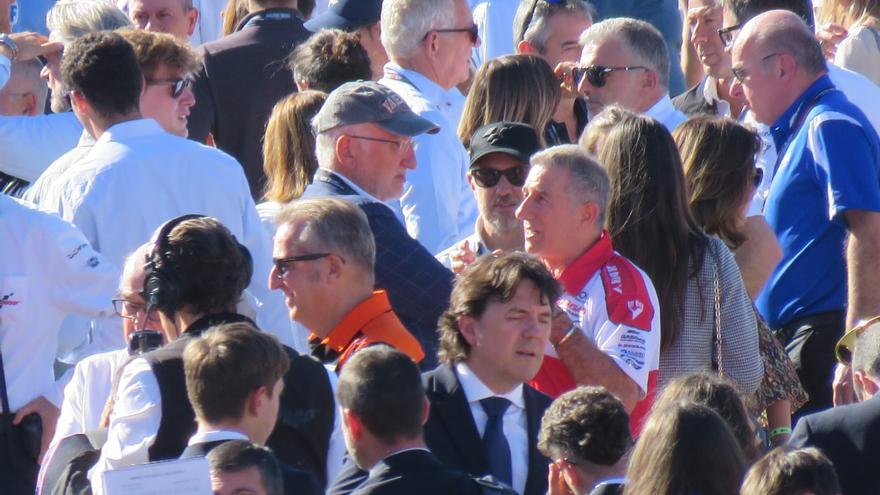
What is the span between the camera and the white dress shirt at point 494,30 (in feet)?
30.5

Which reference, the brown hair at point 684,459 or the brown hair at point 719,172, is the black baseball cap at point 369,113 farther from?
the brown hair at point 684,459

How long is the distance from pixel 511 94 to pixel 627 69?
Answer: 75 centimetres

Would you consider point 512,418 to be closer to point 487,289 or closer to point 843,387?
point 487,289

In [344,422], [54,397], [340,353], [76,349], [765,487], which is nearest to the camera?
[765,487]

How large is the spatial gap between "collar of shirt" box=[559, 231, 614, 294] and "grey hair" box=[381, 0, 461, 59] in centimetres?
213

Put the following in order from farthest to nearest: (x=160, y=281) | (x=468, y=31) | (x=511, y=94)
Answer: (x=468, y=31)
(x=511, y=94)
(x=160, y=281)

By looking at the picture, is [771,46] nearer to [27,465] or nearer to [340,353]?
[340,353]

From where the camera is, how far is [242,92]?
24.4 feet

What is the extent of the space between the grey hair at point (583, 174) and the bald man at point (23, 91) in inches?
117

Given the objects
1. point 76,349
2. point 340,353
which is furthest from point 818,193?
point 76,349

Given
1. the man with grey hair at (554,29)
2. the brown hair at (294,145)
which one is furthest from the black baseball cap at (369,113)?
the man with grey hair at (554,29)

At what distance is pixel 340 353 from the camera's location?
4.84m

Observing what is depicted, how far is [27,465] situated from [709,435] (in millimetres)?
2292

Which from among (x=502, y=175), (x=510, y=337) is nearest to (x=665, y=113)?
(x=502, y=175)
